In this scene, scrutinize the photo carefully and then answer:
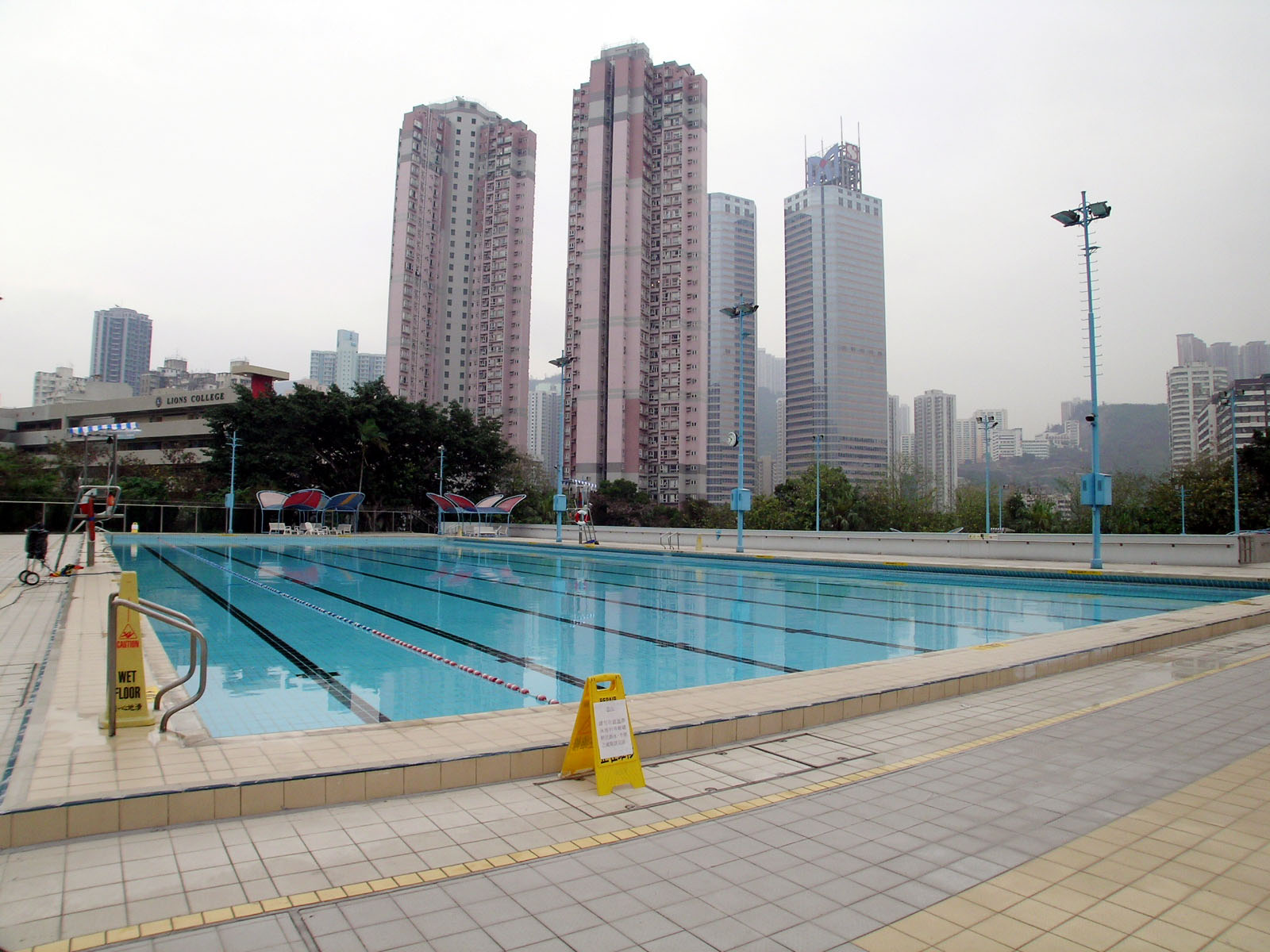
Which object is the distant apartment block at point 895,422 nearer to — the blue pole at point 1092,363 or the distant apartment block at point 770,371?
the distant apartment block at point 770,371

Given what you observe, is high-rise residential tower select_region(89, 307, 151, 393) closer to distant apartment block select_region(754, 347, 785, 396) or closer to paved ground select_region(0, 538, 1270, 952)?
distant apartment block select_region(754, 347, 785, 396)

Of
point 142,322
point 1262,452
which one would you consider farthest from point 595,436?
point 142,322

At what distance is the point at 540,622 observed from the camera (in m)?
10.4

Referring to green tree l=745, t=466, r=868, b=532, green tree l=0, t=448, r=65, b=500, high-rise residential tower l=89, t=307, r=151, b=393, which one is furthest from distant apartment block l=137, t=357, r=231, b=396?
green tree l=745, t=466, r=868, b=532

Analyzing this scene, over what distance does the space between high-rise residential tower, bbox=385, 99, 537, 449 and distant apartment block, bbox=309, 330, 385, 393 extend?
61.4m

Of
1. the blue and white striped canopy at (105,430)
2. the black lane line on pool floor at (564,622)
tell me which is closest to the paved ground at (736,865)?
the black lane line on pool floor at (564,622)

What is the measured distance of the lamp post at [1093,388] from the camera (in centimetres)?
1543

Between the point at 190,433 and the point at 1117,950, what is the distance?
66959mm

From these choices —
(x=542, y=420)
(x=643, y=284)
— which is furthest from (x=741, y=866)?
(x=542, y=420)

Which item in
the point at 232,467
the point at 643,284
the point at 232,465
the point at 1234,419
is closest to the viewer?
the point at 1234,419

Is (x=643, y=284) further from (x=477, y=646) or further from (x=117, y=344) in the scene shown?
(x=117, y=344)

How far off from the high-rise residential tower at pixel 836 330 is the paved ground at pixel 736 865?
3053 inches

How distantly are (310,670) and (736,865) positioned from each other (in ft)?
18.9

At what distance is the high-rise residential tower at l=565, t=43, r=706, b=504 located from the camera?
68.4 meters
